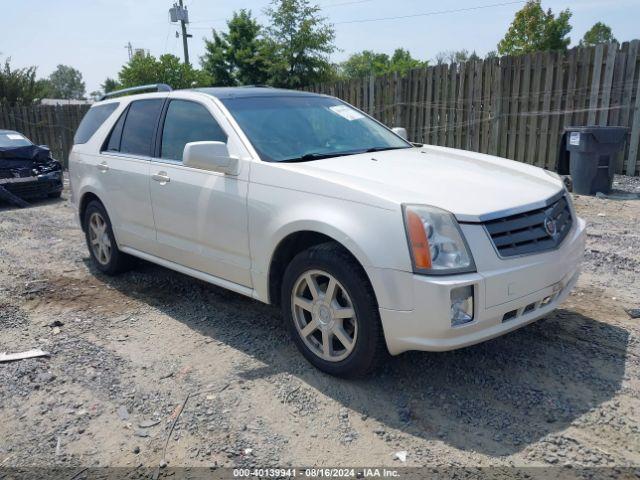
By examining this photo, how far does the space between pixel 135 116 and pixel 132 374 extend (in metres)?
2.63

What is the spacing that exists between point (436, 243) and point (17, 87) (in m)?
28.1

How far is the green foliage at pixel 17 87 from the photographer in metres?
25.4

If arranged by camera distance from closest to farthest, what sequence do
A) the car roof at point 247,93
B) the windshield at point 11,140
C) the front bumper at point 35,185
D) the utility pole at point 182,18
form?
the car roof at point 247,93 → the front bumper at point 35,185 → the windshield at point 11,140 → the utility pole at point 182,18

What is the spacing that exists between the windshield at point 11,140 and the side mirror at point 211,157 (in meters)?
8.88

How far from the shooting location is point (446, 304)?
9.25 feet

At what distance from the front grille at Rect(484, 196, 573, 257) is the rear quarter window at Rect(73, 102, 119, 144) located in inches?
165

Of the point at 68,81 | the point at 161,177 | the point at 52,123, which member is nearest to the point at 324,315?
the point at 161,177

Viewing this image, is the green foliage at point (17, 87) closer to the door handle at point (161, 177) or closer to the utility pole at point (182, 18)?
the utility pole at point (182, 18)

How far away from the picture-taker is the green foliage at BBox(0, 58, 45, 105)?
2539cm

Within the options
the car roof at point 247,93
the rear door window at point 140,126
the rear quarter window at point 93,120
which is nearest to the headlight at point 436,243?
the car roof at point 247,93

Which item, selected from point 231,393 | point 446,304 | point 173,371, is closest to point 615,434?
point 446,304

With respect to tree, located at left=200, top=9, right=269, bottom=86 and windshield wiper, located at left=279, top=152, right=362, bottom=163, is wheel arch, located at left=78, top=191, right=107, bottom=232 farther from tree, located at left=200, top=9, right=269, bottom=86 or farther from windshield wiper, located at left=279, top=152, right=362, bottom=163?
tree, located at left=200, top=9, right=269, bottom=86

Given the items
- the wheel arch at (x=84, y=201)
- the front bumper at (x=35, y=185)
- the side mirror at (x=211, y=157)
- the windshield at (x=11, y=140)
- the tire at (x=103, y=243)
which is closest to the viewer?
the side mirror at (x=211, y=157)

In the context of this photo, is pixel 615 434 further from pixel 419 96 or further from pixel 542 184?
pixel 419 96
